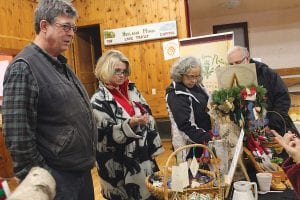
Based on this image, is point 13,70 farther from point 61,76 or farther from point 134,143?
point 134,143

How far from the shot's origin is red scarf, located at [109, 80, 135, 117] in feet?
6.70

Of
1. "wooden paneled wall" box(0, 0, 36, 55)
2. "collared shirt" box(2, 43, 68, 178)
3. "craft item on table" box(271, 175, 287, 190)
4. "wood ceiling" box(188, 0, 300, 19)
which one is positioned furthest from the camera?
"wood ceiling" box(188, 0, 300, 19)

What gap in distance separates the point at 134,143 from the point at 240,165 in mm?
651

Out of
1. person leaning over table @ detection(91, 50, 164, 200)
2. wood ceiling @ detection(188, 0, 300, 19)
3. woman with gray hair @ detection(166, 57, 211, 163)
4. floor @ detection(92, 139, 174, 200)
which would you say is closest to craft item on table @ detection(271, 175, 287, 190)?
woman with gray hair @ detection(166, 57, 211, 163)

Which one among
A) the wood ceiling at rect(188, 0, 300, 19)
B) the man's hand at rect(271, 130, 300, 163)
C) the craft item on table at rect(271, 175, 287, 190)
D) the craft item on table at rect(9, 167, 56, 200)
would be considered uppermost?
the wood ceiling at rect(188, 0, 300, 19)

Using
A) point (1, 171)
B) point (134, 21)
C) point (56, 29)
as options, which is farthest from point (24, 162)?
point (134, 21)

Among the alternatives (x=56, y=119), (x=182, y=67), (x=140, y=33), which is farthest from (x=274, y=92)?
(x=140, y=33)

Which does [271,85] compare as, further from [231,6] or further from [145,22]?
[231,6]

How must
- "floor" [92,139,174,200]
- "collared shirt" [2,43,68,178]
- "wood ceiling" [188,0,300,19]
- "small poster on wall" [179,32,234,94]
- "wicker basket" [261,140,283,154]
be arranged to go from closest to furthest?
"collared shirt" [2,43,68,178], "wicker basket" [261,140,283,154], "floor" [92,139,174,200], "small poster on wall" [179,32,234,94], "wood ceiling" [188,0,300,19]

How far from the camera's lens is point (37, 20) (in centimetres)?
146

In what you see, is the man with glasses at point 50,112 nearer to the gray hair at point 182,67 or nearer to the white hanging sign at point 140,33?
the gray hair at point 182,67

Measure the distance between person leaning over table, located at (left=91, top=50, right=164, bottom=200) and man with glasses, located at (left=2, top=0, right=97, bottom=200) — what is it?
1.36 feet

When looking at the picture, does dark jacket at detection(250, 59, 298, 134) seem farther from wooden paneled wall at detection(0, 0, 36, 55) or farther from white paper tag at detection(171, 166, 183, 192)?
wooden paneled wall at detection(0, 0, 36, 55)

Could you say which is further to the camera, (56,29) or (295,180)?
(56,29)
